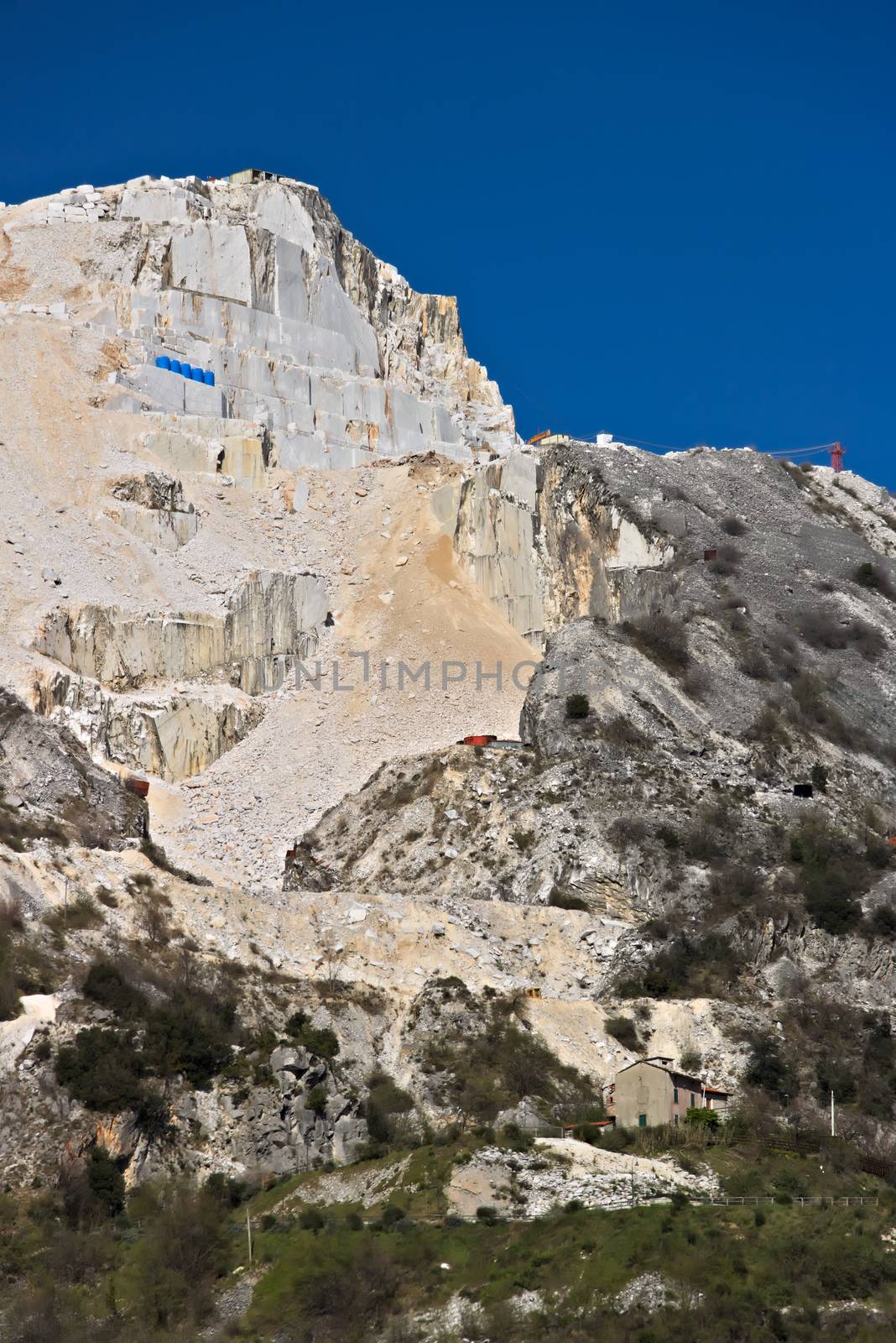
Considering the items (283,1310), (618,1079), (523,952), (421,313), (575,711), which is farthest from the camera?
(421,313)

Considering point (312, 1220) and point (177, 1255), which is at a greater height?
point (312, 1220)

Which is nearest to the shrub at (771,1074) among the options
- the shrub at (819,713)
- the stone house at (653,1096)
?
the stone house at (653,1096)

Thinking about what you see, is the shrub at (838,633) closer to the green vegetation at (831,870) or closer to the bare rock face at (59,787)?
the green vegetation at (831,870)

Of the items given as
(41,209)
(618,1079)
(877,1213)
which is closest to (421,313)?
(41,209)

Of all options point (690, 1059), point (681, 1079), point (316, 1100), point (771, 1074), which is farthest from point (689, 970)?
point (316, 1100)

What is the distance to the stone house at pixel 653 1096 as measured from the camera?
50.6 metres

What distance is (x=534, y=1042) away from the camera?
54750mm

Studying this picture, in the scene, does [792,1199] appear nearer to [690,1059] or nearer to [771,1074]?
[771,1074]

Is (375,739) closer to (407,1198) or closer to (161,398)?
(161,398)

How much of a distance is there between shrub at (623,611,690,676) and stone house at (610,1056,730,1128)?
24632mm

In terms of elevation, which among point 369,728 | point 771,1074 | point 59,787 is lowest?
point 771,1074

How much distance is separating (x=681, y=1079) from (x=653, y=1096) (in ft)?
3.48

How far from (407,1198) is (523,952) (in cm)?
1493

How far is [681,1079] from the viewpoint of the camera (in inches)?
2029
